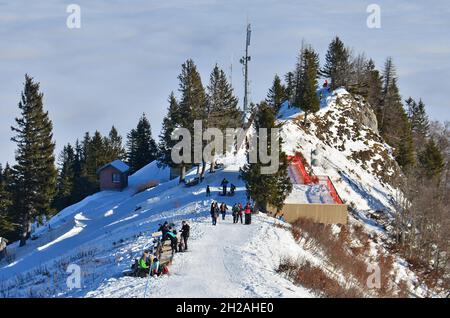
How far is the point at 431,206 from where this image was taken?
4828 centimetres

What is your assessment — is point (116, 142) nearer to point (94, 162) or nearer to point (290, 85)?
point (94, 162)

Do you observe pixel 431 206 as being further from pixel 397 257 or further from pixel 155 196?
pixel 155 196

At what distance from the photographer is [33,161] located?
56.0 metres

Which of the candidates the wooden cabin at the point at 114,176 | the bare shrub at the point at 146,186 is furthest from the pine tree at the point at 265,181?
the wooden cabin at the point at 114,176

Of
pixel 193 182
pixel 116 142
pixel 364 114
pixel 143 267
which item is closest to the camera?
pixel 143 267

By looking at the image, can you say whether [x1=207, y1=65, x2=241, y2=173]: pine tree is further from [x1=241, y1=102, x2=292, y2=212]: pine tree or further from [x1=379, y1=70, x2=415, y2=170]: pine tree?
[x1=379, y1=70, x2=415, y2=170]: pine tree

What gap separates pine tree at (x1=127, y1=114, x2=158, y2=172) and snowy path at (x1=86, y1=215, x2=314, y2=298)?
5197 cm

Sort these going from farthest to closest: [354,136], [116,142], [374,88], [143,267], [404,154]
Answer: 1. [116,142]
2. [374,88]
3. [404,154]
4. [354,136]
5. [143,267]

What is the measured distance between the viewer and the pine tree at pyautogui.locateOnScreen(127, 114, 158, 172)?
8450cm

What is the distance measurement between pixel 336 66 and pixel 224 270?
2532 inches

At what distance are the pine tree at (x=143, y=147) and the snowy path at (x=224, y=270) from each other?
5197 centimetres

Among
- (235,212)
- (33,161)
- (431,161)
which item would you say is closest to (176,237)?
(235,212)

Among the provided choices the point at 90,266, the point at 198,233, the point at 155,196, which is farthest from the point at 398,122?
the point at 90,266

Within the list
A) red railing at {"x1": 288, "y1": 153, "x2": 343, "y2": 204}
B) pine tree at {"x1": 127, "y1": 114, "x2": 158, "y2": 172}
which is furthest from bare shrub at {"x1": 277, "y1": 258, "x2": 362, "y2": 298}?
pine tree at {"x1": 127, "y1": 114, "x2": 158, "y2": 172}
